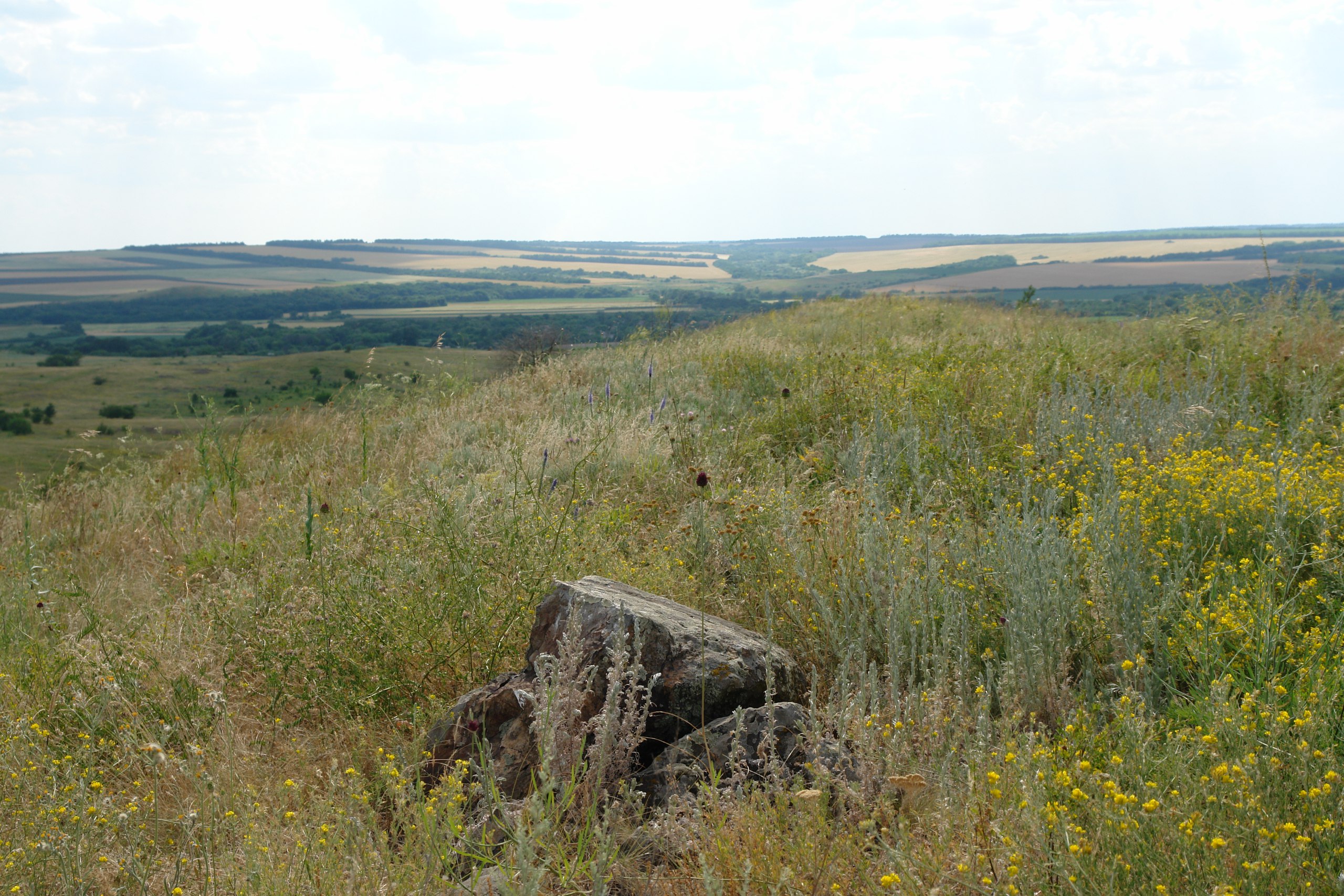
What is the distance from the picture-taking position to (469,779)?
283 cm

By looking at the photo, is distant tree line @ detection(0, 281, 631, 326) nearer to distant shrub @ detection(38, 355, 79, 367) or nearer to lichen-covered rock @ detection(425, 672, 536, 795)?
distant shrub @ detection(38, 355, 79, 367)

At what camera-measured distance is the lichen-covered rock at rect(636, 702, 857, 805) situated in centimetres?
238

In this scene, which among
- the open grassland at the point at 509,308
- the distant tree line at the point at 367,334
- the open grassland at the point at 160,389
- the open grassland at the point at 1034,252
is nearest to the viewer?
the open grassland at the point at 160,389

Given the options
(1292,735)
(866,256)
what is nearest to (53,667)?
(1292,735)

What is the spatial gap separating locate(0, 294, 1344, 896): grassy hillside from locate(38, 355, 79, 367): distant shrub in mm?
49732

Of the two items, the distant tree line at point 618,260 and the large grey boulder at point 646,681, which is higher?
the distant tree line at point 618,260

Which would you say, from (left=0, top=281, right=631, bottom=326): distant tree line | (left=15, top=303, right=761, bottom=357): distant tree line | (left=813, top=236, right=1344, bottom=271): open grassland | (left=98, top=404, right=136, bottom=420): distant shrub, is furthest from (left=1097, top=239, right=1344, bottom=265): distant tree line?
(left=98, top=404, right=136, bottom=420): distant shrub

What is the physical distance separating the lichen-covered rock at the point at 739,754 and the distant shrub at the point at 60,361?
54.8 m

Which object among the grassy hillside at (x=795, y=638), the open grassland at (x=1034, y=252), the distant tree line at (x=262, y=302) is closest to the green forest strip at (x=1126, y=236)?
the open grassland at (x=1034, y=252)

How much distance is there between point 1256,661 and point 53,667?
190 inches

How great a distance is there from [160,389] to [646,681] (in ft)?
119

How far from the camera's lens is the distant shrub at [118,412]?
23.9 m

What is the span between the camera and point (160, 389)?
108ft

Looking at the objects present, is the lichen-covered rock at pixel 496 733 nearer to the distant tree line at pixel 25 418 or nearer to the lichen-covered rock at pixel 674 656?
the lichen-covered rock at pixel 674 656
